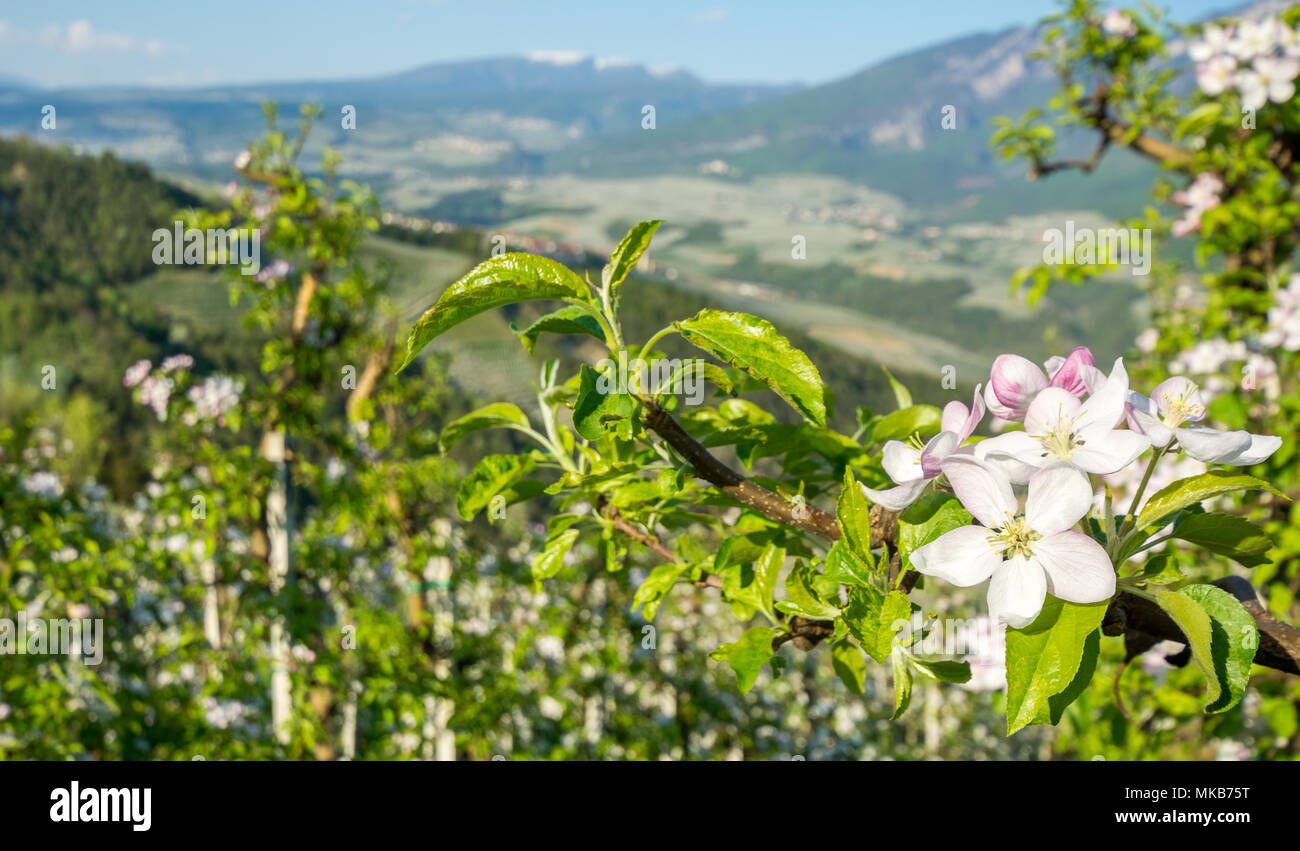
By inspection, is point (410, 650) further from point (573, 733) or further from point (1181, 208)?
point (1181, 208)

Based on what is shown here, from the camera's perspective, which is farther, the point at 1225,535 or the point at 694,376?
the point at 694,376

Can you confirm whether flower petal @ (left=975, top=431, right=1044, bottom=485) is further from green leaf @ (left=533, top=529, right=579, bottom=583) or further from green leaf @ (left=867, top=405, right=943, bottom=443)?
green leaf @ (left=533, top=529, right=579, bottom=583)

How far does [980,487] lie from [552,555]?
621mm

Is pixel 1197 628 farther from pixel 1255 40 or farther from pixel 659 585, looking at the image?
pixel 1255 40

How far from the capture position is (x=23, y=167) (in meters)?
53.7

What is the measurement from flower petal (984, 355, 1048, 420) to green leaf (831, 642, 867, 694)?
42cm

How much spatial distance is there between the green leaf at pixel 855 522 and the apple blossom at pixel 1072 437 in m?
0.12

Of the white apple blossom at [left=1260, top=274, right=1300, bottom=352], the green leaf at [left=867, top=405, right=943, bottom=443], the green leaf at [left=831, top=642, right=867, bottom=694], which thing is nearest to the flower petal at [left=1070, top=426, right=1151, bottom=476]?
the green leaf at [left=867, top=405, right=943, bottom=443]

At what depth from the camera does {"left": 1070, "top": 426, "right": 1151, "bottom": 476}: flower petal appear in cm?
74

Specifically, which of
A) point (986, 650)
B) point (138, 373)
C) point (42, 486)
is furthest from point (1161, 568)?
point (42, 486)

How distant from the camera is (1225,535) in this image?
87cm

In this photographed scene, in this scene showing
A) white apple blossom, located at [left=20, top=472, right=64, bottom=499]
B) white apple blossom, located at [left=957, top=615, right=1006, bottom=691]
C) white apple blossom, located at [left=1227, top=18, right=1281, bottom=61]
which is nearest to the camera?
white apple blossom, located at [left=957, top=615, right=1006, bottom=691]

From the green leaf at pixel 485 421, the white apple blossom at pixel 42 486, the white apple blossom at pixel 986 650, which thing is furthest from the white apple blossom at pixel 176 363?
the white apple blossom at pixel 986 650
